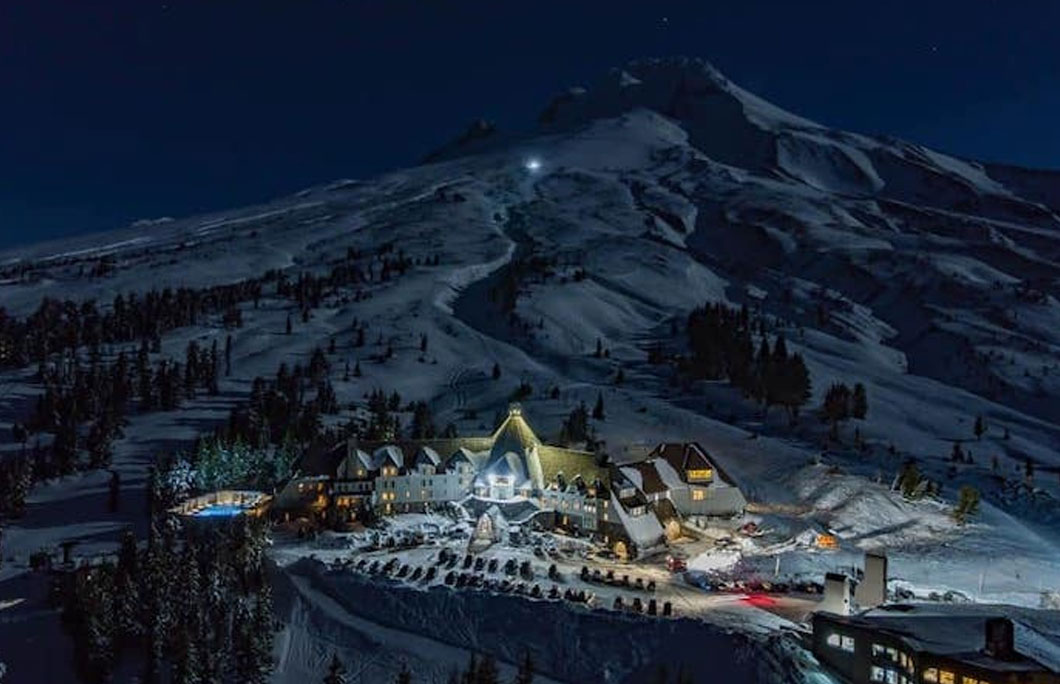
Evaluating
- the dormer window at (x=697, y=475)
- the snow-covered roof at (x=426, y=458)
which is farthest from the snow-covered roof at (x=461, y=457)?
the dormer window at (x=697, y=475)

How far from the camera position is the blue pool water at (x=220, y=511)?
80744 mm

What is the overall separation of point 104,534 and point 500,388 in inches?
2469

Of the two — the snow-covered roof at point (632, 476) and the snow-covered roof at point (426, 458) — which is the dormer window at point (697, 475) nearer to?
the snow-covered roof at point (632, 476)

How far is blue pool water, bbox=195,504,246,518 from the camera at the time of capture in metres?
80.7

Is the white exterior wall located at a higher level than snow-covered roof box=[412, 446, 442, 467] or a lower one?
lower

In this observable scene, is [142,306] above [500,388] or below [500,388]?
above

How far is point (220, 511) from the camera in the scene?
275ft

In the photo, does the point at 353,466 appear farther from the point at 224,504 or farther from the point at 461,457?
the point at 224,504

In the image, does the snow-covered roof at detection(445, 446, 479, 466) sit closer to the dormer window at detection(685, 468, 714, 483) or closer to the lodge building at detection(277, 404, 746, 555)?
the lodge building at detection(277, 404, 746, 555)

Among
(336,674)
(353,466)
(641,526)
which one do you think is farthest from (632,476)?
(336,674)

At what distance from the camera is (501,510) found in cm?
7962

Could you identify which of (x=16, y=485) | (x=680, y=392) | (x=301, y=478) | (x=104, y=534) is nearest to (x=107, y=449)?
(x=16, y=485)

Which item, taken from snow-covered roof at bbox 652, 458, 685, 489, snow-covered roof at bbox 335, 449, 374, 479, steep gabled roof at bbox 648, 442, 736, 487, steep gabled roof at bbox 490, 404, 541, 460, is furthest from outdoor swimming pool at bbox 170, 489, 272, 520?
steep gabled roof at bbox 648, 442, 736, 487

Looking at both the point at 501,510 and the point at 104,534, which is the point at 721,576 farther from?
the point at 104,534
